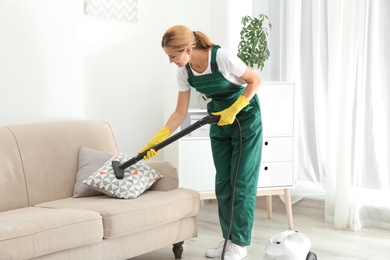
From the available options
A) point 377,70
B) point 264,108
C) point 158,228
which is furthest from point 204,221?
point 377,70

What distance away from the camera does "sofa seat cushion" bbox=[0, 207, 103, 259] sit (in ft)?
9.11

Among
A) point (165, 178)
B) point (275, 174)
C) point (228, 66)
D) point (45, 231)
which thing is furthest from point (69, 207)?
point (275, 174)

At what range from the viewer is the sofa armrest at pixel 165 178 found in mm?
3729

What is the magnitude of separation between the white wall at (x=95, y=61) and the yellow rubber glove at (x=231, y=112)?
3.65ft

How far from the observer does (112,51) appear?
4.59 meters

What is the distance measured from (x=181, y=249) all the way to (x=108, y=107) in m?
1.29

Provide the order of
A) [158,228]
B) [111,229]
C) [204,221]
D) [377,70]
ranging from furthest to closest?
1. [204,221]
2. [377,70]
3. [158,228]
4. [111,229]

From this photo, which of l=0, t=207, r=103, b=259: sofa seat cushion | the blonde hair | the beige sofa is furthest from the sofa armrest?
the blonde hair

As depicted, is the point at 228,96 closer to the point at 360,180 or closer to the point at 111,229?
the point at 111,229

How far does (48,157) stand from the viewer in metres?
3.65

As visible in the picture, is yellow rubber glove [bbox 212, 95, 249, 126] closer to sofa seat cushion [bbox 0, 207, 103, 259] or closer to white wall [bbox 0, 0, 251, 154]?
sofa seat cushion [bbox 0, 207, 103, 259]

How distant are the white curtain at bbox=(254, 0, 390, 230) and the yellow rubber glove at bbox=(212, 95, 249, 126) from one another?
122cm

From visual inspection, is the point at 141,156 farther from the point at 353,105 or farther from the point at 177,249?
the point at 353,105

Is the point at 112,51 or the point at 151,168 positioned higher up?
the point at 112,51
